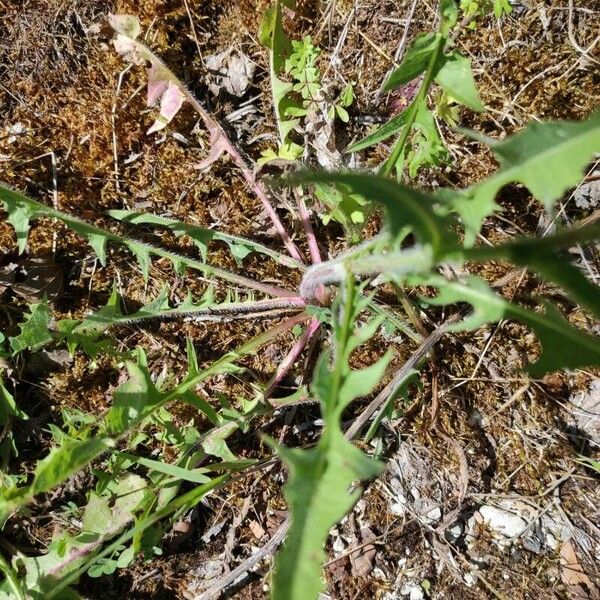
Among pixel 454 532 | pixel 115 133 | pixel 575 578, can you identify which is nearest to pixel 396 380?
pixel 454 532

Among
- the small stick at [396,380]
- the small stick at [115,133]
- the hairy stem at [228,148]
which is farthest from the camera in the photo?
the small stick at [115,133]

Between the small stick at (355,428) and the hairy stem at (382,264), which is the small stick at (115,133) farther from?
the small stick at (355,428)

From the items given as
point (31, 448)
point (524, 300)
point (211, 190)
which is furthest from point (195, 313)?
point (524, 300)

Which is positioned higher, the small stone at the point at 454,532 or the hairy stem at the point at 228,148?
the hairy stem at the point at 228,148

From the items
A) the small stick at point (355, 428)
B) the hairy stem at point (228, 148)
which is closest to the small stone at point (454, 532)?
the small stick at point (355, 428)

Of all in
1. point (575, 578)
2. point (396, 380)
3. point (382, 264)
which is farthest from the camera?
point (575, 578)

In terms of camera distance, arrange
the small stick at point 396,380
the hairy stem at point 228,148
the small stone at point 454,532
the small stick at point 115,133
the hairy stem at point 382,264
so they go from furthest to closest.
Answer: the small stick at point 115,133, the small stone at point 454,532, the hairy stem at point 228,148, the small stick at point 396,380, the hairy stem at point 382,264

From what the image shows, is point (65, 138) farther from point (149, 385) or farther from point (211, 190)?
point (149, 385)

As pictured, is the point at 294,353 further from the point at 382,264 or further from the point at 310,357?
the point at 382,264
